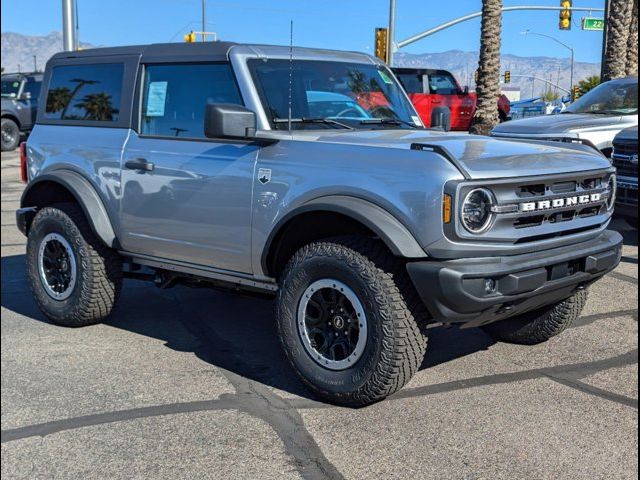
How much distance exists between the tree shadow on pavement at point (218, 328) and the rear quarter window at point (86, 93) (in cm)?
153

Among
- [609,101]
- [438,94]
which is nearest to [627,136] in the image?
[609,101]

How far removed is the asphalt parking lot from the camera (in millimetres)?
3441

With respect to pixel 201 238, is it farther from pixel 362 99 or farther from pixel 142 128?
pixel 362 99

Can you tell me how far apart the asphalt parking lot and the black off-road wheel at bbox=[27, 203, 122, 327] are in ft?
0.51

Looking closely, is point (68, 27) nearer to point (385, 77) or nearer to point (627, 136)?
point (385, 77)

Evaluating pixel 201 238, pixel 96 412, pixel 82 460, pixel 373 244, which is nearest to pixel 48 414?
pixel 96 412

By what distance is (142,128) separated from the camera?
17.3ft

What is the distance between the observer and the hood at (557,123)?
9.31 meters

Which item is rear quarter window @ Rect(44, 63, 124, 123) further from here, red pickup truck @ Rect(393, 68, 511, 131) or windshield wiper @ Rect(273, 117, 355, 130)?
red pickup truck @ Rect(393, 68, 511, 131)

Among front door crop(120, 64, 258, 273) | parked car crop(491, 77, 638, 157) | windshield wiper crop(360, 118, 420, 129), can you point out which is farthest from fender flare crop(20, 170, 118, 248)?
parked car crop(491, 77, 638, 157)

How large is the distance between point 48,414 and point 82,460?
0.62 metres

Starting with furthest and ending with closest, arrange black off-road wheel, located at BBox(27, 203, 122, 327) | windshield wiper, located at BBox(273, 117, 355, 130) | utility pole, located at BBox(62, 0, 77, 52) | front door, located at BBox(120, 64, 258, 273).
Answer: utility pole, located at BBox(62, 0, 77, 52) < black off-road wheel, located at BBox(27, 203, 122, 327) < windshield wiper, located at BBox(273, 117, 355, 130) < front door, located at BBox(120, 64, 258, 273)

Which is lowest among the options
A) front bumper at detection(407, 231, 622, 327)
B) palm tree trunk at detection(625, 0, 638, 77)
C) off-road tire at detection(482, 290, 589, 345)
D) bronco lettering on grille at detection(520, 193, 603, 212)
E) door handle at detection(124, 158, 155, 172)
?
off-road tire at detection(482, 290, 589, 345)

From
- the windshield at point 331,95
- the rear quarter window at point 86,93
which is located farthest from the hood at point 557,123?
the rear quarter window at point 86,93
